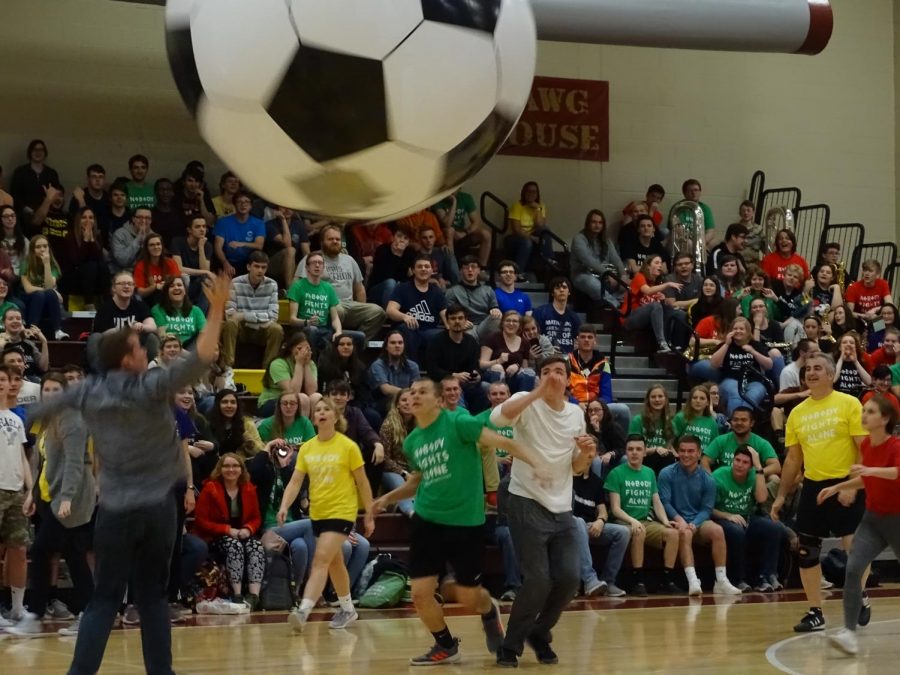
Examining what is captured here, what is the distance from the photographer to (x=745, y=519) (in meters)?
11.5

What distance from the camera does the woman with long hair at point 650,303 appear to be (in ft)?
47.5

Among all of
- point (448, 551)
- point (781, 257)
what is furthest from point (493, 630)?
point (781, 257)

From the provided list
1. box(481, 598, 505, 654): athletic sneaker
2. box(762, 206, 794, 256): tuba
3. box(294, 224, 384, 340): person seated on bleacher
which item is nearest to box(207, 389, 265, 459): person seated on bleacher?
box(294, 224, 384, 340): person seated on bleacher

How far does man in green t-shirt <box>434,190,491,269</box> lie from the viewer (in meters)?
15.0

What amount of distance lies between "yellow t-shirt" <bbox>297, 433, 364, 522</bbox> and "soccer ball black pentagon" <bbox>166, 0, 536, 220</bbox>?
5380 millimetres

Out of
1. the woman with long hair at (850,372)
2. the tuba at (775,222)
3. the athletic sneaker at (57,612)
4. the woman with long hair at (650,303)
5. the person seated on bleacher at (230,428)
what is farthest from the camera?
the tuba at (775,222)

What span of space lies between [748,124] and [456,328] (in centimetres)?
817

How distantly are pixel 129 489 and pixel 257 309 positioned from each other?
671 centimetres

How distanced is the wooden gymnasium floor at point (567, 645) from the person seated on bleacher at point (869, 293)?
6648mm

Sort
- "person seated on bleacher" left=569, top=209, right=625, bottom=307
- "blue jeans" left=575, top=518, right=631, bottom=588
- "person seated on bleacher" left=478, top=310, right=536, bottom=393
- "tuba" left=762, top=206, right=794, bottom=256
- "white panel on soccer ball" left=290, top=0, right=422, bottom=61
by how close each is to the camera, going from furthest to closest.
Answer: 1. "tuba" left=762, top=206, right=794, bottom=256
2. "person seated on bleacher" left=569, top=209, right=625, bottom=307
3. "person seated on bleacher" left=478, top=310, right=536, bottom=393
4. "blue jeans" left=575, top=518, right=631, bottom=588
5. "white panel on soccer ball" left=290, top=0, right=422, bottom=61

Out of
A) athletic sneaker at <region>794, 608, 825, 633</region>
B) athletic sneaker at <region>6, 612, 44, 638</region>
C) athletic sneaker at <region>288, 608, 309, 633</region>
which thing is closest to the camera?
athletic sneaker at <region>288, 608, 309, 633</region>

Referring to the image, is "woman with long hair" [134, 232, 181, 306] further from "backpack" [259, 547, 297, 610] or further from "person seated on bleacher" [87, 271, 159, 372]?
"backpack" [259, 547, 297, 610]

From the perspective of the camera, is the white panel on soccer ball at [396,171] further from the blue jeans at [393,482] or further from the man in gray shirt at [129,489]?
the blue jeans at [393,482]

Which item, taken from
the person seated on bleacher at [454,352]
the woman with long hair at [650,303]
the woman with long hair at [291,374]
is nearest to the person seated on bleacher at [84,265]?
the woman with long hair at [291,374]
